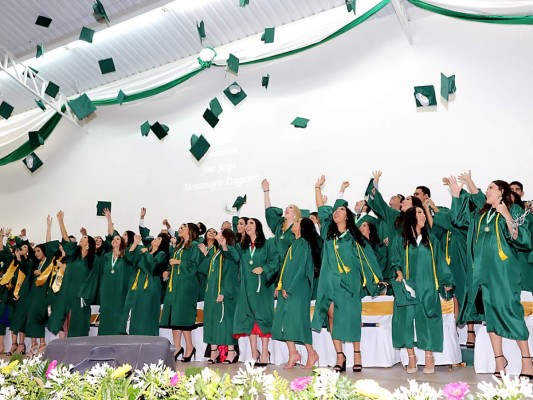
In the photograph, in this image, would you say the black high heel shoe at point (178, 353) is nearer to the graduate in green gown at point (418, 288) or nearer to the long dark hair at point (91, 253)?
the long dark hair at point (91, 253)

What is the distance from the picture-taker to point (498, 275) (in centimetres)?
418

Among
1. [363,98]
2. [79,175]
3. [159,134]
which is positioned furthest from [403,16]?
[79,175]

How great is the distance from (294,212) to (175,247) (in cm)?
165

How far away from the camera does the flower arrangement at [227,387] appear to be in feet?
3.89

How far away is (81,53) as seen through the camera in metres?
9.88

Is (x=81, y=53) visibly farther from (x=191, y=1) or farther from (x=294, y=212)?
(x=294, y=212)

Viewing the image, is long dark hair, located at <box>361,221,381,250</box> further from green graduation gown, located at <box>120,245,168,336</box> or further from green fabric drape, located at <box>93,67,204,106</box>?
green fabric drape, located at <box>93,67,204,106</box>

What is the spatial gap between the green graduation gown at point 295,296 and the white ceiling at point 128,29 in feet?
13.9

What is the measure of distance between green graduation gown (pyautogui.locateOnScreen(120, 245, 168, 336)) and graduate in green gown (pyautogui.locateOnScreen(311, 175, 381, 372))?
2.25 metres

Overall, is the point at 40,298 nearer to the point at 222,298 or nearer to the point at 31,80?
the point at 222,298

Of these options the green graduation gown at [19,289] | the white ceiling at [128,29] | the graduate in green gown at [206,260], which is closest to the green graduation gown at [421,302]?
the graduate in green gown at [206,260]

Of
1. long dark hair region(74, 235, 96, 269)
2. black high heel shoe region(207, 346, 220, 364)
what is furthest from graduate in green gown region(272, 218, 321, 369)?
long dark hair region(74, 235, 96, 269)

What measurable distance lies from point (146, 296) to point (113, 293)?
59cm

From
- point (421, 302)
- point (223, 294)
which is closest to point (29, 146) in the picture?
point (223, 294)
